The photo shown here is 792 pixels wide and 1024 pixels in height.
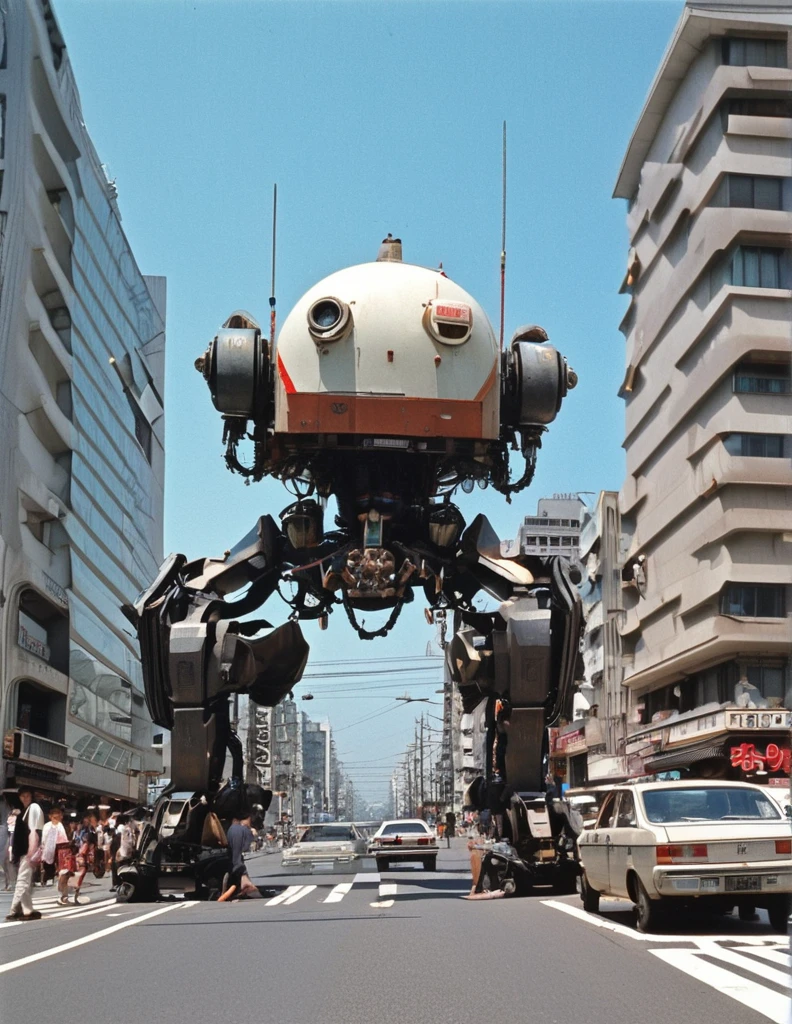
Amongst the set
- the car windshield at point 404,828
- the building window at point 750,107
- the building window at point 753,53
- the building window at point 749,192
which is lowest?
the car windshield at point 404,828

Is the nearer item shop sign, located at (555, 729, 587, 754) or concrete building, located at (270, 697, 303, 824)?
shop sign, located at (555, 729, 587, 754)

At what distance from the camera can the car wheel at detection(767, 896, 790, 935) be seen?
39.9ft

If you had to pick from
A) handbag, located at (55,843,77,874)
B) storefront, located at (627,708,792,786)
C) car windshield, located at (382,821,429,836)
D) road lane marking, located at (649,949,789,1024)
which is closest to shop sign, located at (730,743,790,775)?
storefront, located at (627,708,792,786)

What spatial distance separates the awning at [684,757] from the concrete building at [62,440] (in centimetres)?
2124

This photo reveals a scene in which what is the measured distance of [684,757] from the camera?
47688 mm

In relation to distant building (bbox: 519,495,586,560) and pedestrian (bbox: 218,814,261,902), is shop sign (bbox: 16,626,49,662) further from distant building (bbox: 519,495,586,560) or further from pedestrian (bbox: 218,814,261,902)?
distant building (bbox: 519,495,586,560)

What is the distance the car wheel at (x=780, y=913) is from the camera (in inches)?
479

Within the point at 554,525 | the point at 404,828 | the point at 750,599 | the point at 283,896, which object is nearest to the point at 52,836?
the point at 283,896

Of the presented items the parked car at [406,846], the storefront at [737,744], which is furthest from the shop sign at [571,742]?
the parked car at [406,846]

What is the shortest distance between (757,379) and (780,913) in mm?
36568

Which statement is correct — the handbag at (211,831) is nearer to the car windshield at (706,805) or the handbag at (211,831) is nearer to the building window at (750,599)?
the car windshield at (706,805)

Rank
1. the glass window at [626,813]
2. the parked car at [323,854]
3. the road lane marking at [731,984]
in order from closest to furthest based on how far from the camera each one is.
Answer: the road lane marking at [731,984] → the glass window at [626,813] → the parked car at [323,854]

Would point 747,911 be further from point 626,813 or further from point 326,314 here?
point 326,314

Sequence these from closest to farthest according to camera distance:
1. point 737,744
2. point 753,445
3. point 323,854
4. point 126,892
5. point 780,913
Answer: point 780,913 → point 126,892 → point 323,854 → point 737,744 → point 753,445
